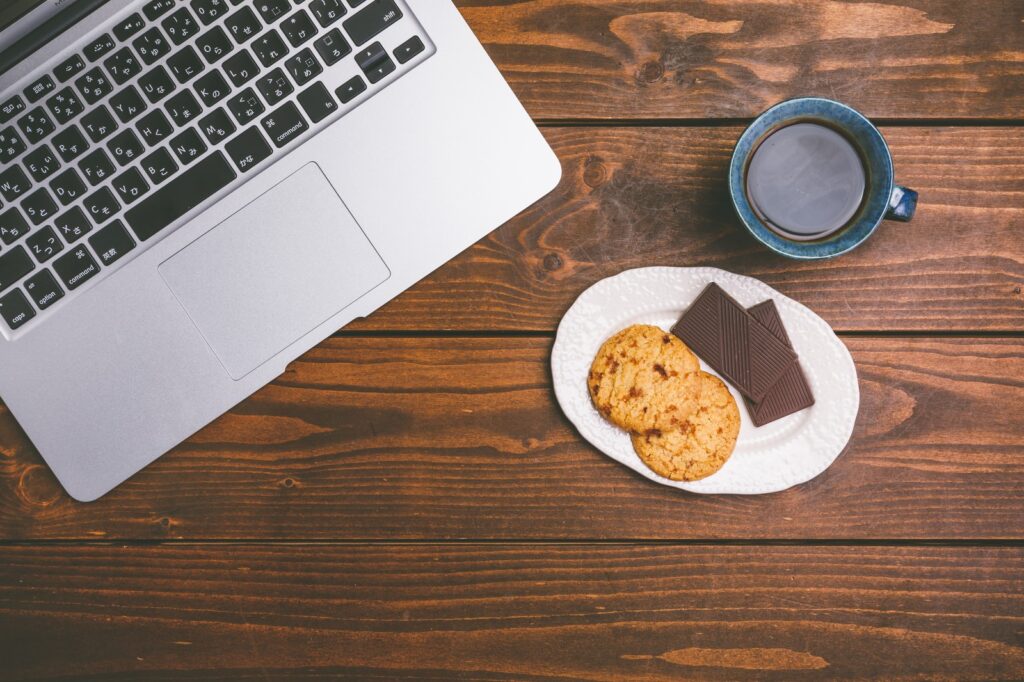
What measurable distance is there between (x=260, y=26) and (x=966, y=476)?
0.80 m

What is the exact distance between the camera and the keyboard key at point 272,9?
1.99 feet

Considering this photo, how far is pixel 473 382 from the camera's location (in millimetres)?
699

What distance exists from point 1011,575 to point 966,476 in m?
0.11

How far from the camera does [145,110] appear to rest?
612 mm

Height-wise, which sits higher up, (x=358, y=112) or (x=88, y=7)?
(x=88, y=7)

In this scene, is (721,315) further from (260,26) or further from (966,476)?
(260,26)

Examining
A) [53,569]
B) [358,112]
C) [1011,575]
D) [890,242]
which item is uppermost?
[358,112]

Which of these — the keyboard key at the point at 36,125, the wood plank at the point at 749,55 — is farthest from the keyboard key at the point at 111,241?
the wood plank at the point at 749,55

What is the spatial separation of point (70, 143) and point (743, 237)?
633 mm

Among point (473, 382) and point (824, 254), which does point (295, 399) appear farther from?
point (824, 254)

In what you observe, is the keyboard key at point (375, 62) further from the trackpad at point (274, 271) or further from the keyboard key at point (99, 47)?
the keyboard key at point (99, 47)

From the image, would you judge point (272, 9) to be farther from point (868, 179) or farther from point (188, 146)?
point (868, 179)

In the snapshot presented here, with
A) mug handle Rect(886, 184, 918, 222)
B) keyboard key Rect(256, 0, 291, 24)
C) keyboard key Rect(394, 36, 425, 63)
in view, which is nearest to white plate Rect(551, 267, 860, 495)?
mug handle Rect(886, 184, 918, 222)

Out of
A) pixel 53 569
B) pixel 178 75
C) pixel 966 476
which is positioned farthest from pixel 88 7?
pixel 966 476
